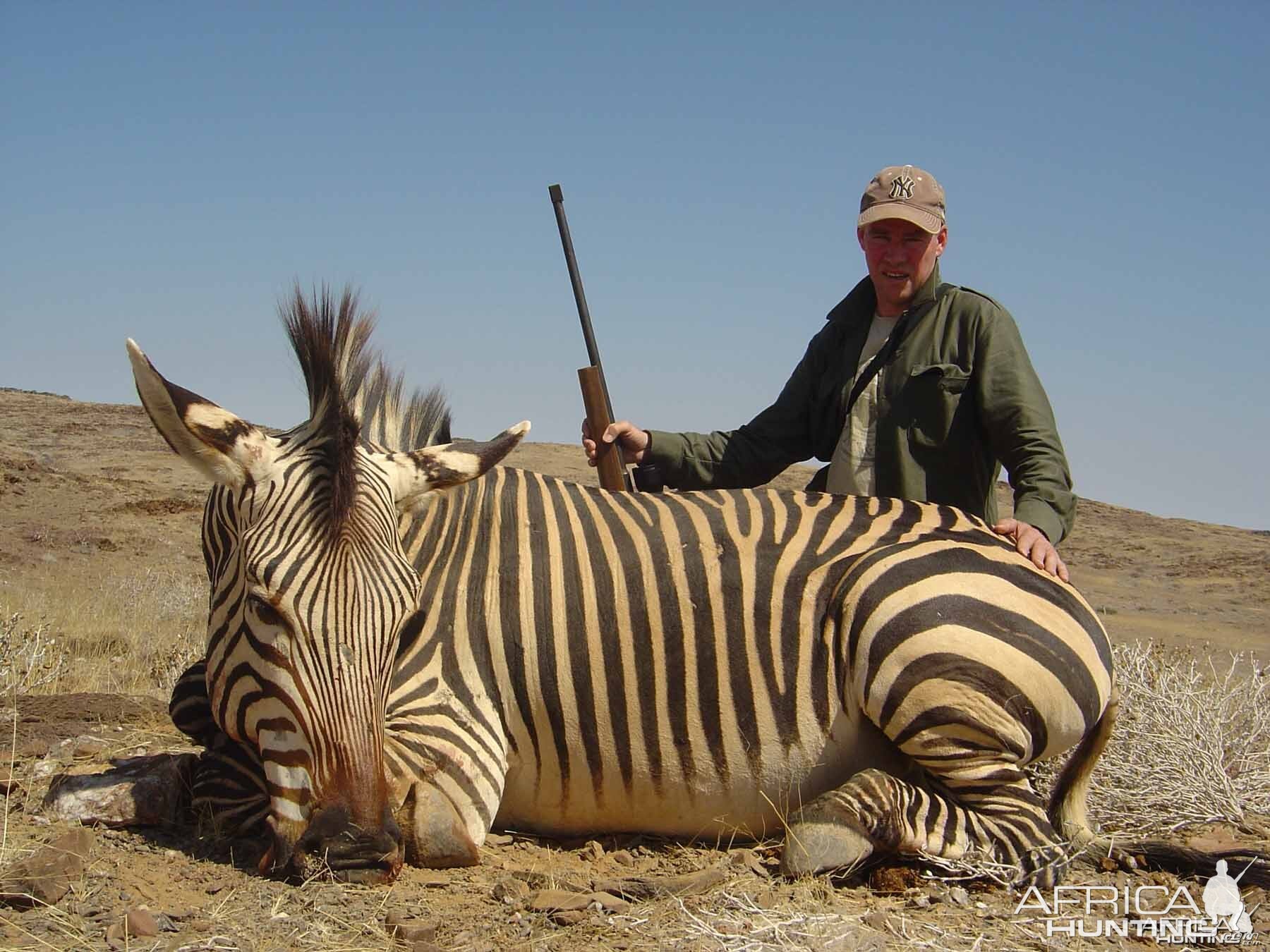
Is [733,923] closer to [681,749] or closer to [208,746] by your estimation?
[681,749]

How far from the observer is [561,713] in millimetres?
3662

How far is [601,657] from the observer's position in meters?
3.71

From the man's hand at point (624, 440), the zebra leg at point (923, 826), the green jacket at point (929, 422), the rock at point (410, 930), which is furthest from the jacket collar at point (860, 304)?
the rock at point (410, 930)

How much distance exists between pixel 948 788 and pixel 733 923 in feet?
3.09

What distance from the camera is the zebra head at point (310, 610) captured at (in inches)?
117

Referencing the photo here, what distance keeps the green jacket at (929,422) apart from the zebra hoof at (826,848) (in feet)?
4.90

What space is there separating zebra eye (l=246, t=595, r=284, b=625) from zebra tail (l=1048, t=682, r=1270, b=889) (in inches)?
102

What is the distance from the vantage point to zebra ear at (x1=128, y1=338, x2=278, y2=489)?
3123 mm

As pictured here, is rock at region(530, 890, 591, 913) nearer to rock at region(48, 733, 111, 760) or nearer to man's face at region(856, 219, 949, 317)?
rock at region(48, 733, 111, 760)

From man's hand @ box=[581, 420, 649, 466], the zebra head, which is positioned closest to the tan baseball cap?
man's hand @ box=[581, 420, 649, 466]

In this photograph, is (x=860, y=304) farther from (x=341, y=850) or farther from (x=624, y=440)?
(x=341, y=850)

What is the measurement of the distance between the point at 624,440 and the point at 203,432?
239 centimetres

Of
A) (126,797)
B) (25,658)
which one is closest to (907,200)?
(126,797)

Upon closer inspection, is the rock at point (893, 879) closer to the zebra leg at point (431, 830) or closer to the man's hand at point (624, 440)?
the zebra leg at point (431, 830)
